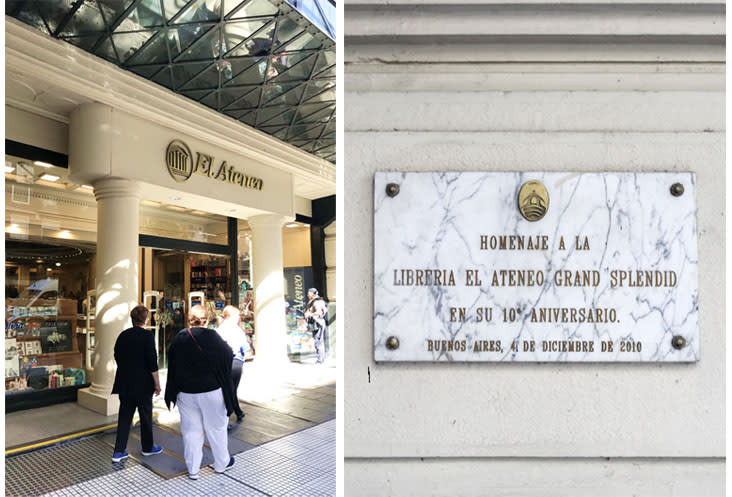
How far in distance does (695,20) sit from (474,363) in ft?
5.94

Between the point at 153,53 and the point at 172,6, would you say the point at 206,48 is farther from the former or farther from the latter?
the point at 172,6

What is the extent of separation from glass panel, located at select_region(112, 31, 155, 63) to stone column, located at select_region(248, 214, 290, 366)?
4.31 m

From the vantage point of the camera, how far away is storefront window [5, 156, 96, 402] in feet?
23.8

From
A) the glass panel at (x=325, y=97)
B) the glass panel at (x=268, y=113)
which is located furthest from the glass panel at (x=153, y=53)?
the glass panel at (x=325, y=97)

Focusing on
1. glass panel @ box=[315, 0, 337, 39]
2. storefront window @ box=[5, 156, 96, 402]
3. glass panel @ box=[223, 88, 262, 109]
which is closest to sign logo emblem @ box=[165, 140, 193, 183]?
glass panel @ box=[223, 88, 262, 109]

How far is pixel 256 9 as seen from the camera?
623 cm

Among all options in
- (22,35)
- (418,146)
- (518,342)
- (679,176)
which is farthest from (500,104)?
(22,35)

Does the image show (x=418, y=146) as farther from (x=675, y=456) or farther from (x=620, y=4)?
(x=675, y=456)

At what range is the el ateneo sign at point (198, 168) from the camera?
25.4 ft

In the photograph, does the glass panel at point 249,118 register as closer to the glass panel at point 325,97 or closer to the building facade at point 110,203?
the building facade at point 110,203

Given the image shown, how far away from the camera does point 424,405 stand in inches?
81.5

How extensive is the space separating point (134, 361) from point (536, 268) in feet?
14.7

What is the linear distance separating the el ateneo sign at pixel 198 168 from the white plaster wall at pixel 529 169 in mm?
6484

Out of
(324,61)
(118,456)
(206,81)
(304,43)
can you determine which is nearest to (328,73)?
(324,61)
